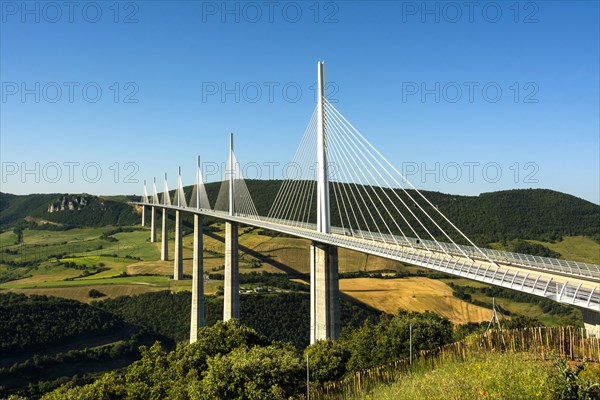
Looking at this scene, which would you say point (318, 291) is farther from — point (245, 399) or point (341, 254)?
point (341, 254)

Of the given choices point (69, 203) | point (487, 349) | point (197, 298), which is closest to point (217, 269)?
point (197, 298)

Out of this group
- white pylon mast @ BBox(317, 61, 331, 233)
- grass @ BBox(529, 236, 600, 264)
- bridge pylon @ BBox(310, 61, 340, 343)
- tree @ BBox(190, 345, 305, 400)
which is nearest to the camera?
tree @ BBox(190, 345, 305, 400)

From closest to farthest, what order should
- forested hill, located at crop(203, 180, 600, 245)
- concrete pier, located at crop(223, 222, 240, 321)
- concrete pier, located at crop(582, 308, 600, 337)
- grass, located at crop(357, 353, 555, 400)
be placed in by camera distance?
grass, located at crop(357, 353, 555, 400), concrete pier, located at crop(582, 308, 600, 337), concrete pier, located at crop(223, 222, 240, 321), forested hill, located at crop(203, 180, 600, 245)

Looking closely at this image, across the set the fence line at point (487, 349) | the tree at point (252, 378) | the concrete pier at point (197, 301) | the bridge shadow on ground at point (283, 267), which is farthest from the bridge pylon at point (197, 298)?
the fence line at point (487, 349)

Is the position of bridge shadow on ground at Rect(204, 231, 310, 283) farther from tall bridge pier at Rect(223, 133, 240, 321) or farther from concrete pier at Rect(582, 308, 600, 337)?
concrete pier at Rect(582, 308, 600, 337)

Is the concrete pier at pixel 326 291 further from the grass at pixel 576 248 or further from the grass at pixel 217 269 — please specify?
the grass at pixel 576 248

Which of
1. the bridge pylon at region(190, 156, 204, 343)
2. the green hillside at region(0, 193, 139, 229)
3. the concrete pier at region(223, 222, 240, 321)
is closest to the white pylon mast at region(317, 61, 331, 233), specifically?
the concrete pier at region(223, 222, 240, 321)
